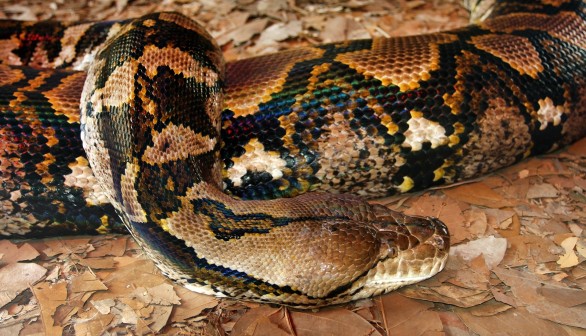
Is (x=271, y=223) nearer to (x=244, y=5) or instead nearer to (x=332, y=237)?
(x=332, y=237)

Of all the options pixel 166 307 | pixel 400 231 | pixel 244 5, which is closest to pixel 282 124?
pixel 400 231

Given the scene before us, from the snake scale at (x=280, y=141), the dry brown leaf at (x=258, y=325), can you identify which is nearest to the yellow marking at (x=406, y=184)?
the snake scale at (x=280, y=141)

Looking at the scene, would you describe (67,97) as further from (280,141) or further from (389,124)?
(389,124)

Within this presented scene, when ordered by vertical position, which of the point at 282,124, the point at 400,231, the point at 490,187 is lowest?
the point at 490,187

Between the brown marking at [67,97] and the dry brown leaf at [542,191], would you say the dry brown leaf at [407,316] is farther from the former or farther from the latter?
the brown marking at [67,97]

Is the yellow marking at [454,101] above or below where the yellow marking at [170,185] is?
above

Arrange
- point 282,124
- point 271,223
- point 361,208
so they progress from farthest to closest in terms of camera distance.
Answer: point 282,124 < point 361,208 < point 271,223
